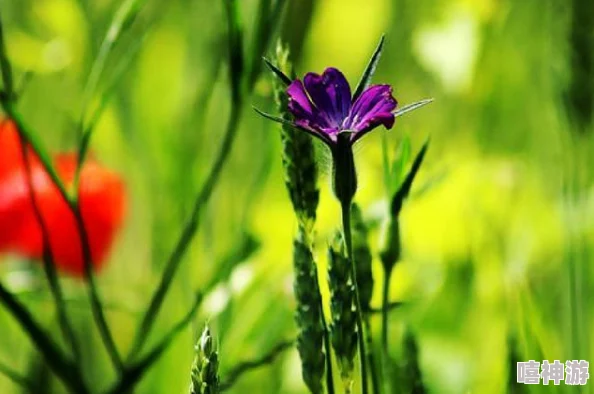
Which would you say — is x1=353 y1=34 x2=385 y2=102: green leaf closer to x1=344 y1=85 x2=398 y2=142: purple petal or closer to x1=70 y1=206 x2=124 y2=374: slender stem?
x1=344 y1=85 x2=398 y2=142: purple petal

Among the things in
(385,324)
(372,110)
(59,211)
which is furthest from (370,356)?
(59,211)

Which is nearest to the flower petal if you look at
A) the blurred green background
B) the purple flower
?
the purple flower

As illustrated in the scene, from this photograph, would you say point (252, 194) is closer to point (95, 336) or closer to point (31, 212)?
point (31, 212)

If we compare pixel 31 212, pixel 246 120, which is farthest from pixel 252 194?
pixel 246 120

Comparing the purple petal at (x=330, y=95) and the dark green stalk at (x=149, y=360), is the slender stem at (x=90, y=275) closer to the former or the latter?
the dark green stalk at (x=149, y=360)

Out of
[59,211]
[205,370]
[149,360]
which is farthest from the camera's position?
[59,211]

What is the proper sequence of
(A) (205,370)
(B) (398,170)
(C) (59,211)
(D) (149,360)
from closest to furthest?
1. (A) (205,370)
2. (B) (398,170)
3. (D) (149,360)
4. (C) (59,211)

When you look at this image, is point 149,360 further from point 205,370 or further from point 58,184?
point 205,370
